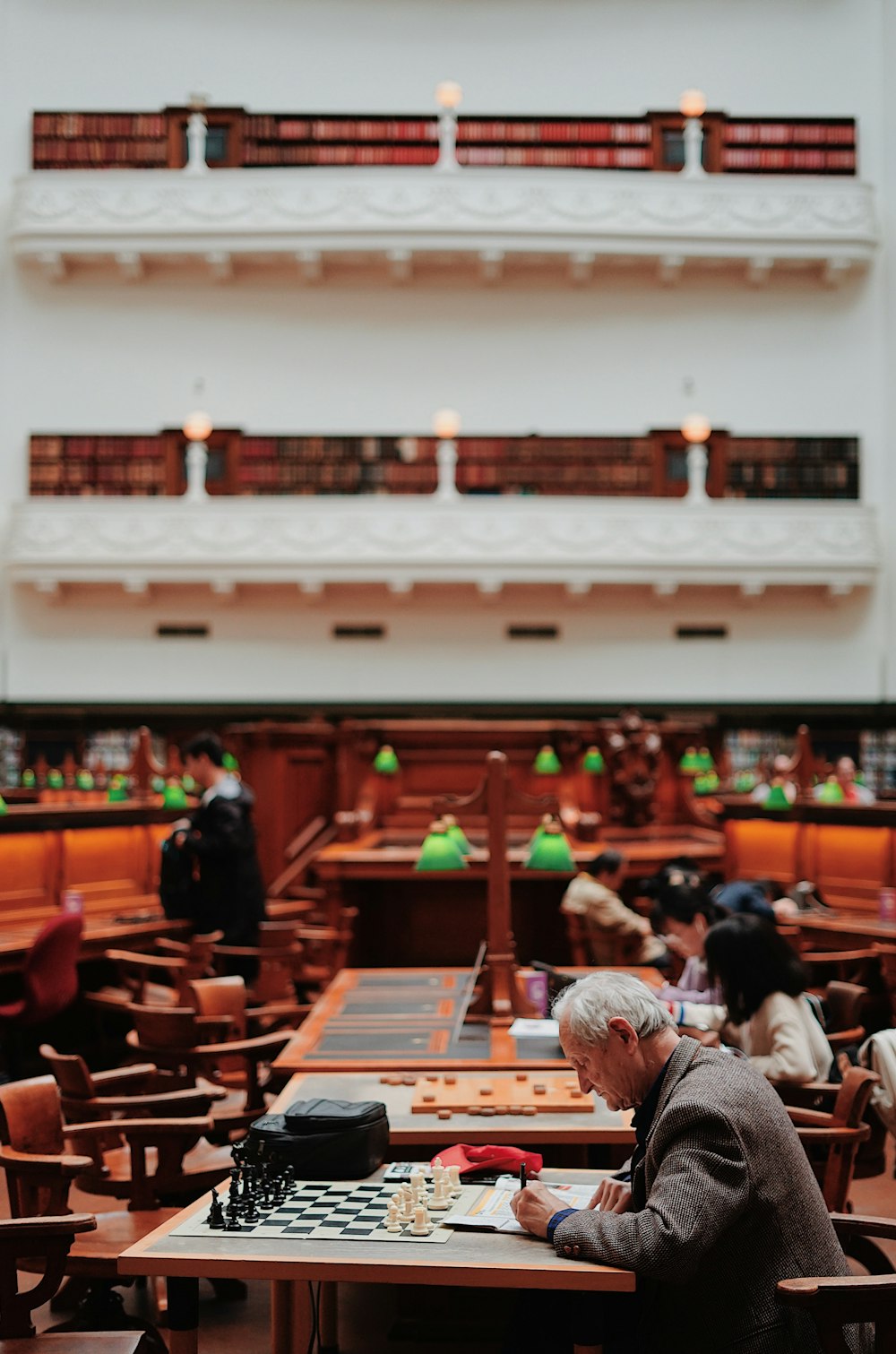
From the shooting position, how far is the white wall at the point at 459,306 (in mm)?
14133

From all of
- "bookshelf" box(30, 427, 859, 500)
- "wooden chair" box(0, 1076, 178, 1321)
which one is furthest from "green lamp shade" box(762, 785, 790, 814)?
"bookshelf" box(30, 427, 859, 500)

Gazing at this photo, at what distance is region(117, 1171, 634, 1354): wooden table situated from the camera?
2.10 metres

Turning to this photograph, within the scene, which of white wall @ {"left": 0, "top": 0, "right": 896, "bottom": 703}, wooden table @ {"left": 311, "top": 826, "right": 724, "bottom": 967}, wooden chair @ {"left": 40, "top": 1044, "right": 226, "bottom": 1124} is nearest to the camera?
wooden chair @ {"left": 40, "top": 1044, "right": 226, "bottom": 1124}

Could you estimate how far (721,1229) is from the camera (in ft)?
6.91

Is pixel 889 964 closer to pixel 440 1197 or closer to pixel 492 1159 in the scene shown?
pixel 492 1159

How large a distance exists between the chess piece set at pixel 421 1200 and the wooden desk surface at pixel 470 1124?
0.36 meters

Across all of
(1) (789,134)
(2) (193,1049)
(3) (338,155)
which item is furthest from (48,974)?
(1) (789,134)

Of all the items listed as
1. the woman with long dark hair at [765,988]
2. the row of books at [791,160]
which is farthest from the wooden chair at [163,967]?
the row of books at [791,160]

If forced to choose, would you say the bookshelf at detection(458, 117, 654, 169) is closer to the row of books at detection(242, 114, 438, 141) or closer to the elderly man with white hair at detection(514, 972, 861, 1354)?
the row of books at detection(242, 114, 438, 141)

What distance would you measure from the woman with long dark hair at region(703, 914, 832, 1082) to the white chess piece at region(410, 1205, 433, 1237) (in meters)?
1.47

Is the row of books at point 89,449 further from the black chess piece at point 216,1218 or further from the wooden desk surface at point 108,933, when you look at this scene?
the black chess piece at point 216,1218

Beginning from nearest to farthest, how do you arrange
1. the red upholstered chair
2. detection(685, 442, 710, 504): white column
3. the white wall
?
the red upholstered chair, detection(685, 442, 710, 504): white column, the white wall

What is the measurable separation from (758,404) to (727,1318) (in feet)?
42.8

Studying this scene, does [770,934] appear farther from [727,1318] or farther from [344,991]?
[344,991]
